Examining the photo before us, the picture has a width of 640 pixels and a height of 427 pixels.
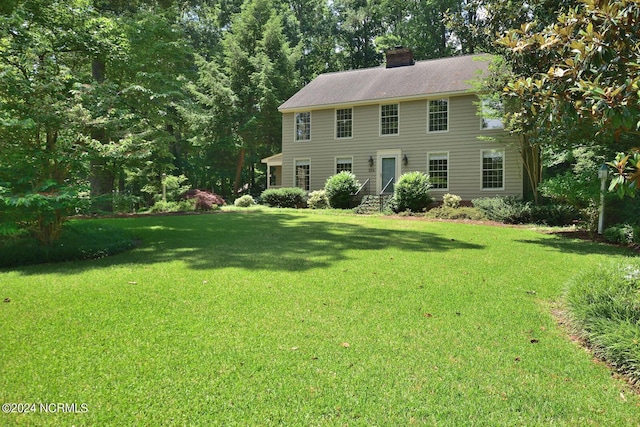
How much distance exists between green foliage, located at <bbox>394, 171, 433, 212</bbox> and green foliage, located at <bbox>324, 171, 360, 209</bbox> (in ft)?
9.17

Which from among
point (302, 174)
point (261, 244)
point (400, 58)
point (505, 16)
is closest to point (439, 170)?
point (302, 174)

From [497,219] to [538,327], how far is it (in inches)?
471

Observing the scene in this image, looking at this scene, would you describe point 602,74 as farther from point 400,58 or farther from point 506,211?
point 400,58

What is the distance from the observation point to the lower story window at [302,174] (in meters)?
22.9

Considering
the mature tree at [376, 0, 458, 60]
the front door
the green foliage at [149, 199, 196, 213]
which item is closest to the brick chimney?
the front door

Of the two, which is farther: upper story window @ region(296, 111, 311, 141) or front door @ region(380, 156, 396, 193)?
upper story window @ region(296, 111, 311, 141)

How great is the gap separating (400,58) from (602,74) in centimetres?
2135

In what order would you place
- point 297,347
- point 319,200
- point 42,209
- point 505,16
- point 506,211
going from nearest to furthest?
point 297,347
point 42,209
point 505,16
point 506,211
point 319,200

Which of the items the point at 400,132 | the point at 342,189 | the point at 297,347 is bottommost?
the point at 297,347

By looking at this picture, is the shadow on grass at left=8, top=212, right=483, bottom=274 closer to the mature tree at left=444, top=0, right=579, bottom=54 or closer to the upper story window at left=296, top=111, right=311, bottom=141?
the mature tree at left=444, top=0, right=579, bottom=54

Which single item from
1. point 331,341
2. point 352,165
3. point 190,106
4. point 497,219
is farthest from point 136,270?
point 352,165

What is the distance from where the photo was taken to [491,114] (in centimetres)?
1655

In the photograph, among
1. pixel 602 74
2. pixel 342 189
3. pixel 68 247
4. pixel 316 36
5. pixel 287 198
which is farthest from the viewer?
pixel 316 36

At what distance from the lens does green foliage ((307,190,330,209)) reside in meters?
20.1
